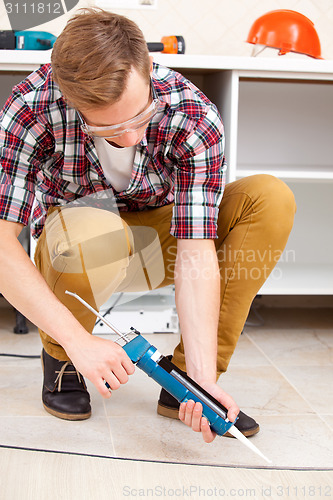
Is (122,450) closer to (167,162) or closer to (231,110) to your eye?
(167,162)

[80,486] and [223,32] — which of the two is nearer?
[80,486]

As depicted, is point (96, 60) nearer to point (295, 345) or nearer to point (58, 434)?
point (58, 434)

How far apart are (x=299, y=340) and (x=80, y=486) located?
3.91 feet

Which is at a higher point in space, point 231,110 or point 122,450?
point 231,110

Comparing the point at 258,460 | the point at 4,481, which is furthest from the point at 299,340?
the point at 4,481

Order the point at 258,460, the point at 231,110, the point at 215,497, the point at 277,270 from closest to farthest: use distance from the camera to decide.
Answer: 1. the point at 215,497
2. the point at 258,460
3. the point at 231,110
4. the point at 277,270

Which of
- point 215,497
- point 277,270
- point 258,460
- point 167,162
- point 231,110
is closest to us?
point 215,497

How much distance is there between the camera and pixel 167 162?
1233 mm

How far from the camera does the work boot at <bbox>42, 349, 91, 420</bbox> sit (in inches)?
50.4

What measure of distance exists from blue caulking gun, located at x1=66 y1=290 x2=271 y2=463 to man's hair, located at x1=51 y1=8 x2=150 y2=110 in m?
0.33

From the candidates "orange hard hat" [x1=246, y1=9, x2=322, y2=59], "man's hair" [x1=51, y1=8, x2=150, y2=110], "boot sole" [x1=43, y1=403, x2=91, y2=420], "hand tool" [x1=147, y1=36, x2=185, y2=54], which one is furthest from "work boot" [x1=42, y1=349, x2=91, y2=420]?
"orange hard hat" [x1=246, y1=9, x2=322, y2=59]

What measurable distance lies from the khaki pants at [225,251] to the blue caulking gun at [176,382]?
245 mm

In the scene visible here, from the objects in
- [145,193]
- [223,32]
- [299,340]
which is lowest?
[299,340]

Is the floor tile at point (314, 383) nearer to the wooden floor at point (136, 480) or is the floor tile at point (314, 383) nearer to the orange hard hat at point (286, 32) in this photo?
the wooden floor at point (136, 480)
